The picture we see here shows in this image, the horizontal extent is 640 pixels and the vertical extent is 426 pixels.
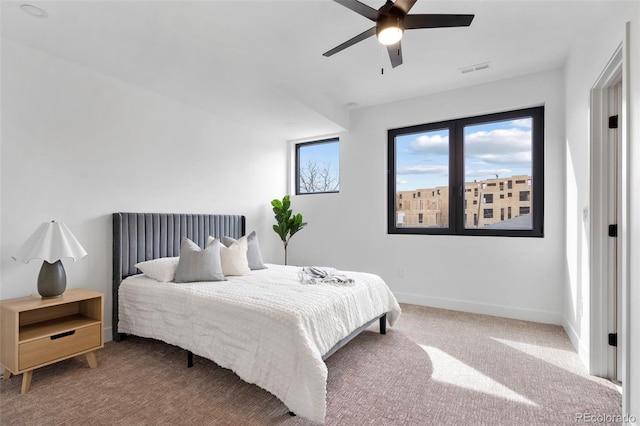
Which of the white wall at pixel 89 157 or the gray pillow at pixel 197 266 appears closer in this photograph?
the white wall at pixel 89 157

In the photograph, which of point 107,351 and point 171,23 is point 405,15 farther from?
point 107,351

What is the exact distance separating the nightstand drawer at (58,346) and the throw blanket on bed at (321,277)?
5.64ft

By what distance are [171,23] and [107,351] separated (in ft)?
9.23

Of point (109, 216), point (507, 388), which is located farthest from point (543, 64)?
point (109, 216)

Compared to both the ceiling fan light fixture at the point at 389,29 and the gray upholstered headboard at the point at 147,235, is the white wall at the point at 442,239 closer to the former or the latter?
the gray upholstered headboard at the point at 147,235

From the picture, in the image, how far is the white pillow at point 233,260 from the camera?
10.6ft

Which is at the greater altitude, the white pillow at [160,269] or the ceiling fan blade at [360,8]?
the ceiling fan blade at [360,8]

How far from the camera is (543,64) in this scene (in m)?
3.40

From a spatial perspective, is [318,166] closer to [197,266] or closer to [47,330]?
[197,266]

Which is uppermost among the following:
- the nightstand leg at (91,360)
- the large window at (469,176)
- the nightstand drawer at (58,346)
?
the large window at (469,176)

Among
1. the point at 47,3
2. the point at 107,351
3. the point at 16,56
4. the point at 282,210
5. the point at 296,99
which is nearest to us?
the point at 47,3

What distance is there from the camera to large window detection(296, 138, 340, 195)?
5.12 meters

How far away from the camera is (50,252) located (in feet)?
7.64

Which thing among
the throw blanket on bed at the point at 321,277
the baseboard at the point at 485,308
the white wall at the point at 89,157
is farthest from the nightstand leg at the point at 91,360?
the baseboard at the point at 485,308
